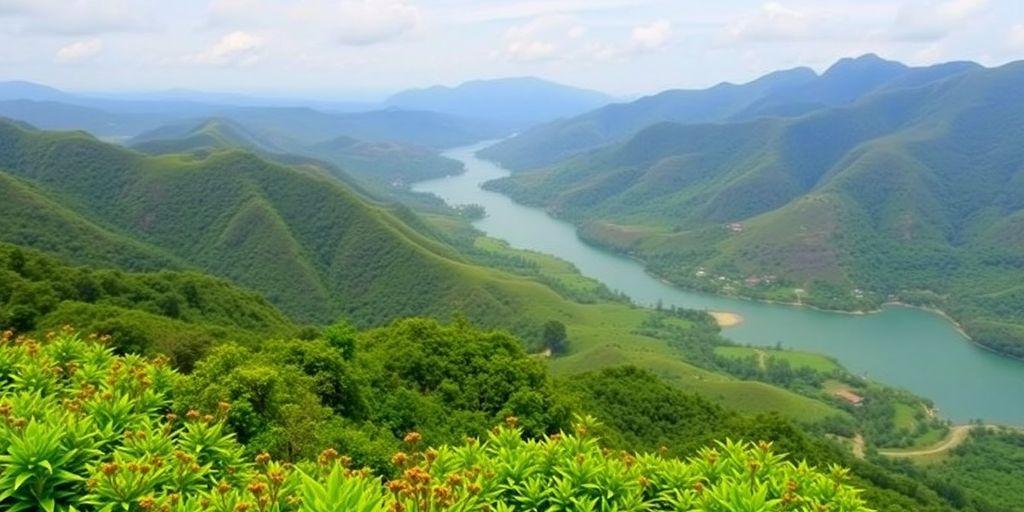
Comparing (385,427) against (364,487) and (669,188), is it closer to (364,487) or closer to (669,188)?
(364,487)

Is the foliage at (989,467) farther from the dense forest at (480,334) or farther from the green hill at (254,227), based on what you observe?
the green hill at (254,227)

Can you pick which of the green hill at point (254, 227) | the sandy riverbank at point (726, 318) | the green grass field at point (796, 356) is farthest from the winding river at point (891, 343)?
the green hill at point (254, 227)

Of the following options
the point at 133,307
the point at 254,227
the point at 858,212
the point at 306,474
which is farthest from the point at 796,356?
the point at 306,474

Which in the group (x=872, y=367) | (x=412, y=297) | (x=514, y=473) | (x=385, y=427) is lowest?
(x=872, y=367)

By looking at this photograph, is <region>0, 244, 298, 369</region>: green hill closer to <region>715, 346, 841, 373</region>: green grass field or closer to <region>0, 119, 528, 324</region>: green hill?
<region>0, 119, 528, 324</region>: green hill

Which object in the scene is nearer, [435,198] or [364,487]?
[364,487]

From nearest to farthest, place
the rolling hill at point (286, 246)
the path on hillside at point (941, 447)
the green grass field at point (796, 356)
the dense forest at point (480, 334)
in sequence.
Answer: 1. the dense forest at point (480, 334)
2. the path on hillside at point (941, 447)
3. the rolling hill at point (286, 246)
4. the green grass field at point (796, 356)

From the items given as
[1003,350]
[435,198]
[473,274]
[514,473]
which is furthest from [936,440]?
[435,198]

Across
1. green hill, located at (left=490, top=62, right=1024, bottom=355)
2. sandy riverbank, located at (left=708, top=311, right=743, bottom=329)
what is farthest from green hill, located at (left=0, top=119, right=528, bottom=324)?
green hill, located at (left=490, top=62, right=1024, bottom=355)
